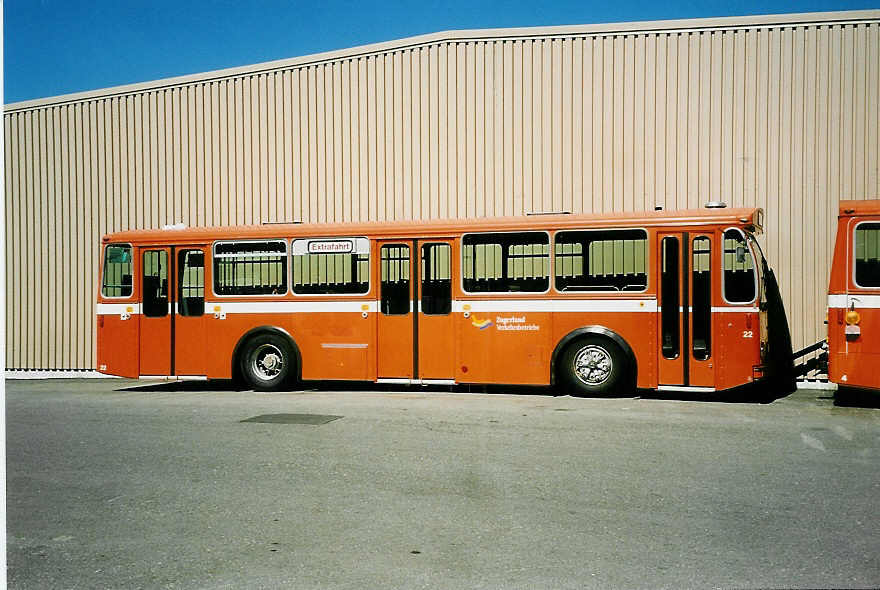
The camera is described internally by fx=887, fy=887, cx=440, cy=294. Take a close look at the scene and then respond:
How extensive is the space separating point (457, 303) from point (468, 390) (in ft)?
6.04

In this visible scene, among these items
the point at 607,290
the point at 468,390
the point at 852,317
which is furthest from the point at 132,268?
the point at 852,317

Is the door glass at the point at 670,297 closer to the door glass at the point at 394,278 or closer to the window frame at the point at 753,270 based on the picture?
the window frame at the point at 753,270

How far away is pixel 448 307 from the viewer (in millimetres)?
14031

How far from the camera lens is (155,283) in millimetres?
15422

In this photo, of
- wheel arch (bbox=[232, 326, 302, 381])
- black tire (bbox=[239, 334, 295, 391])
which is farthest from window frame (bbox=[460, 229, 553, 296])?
black tire (bbox=[239, 334, 295, 391])

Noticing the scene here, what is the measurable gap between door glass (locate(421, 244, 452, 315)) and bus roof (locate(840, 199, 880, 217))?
18.9ft

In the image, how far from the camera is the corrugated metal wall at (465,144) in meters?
16.3

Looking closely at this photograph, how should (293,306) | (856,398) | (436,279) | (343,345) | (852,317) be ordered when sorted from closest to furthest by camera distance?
(852,317), (856,398), (436,279), (343,345), (293,306)

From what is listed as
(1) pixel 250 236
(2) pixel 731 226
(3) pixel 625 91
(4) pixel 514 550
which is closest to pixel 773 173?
(3) pixel 625 91

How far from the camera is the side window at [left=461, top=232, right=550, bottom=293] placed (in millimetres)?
13617

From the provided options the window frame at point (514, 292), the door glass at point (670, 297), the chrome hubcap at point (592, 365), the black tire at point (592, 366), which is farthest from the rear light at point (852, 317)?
the window frame at point (514, 292)

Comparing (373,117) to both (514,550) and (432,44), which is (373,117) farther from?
(514,550)

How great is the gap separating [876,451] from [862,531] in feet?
11.0

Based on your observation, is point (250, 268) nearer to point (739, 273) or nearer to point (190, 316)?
point (190, 316)
